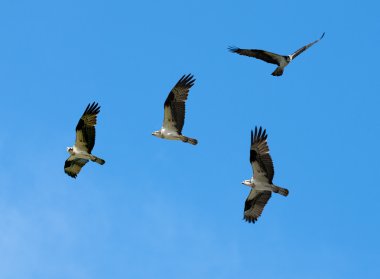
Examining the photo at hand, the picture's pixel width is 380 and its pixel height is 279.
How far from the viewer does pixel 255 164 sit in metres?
39.4

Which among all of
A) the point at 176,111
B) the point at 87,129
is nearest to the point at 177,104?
the point at 176,111

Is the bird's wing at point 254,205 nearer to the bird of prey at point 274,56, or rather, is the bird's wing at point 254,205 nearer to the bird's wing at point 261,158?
the bird's wing at point 261,158

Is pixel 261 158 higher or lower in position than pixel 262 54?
lower

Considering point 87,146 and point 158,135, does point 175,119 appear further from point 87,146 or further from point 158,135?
point 87,146

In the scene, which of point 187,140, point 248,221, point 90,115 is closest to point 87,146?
point 90,115

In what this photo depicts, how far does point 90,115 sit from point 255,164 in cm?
734

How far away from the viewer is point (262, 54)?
41969 mm

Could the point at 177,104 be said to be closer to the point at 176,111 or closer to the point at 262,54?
the point at 176,111

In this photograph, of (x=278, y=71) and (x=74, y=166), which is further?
(x=74, y=166)

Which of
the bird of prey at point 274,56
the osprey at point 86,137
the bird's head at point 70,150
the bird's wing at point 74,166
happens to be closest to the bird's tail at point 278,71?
the bird of prey at point 274,56

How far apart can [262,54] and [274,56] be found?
→ 562mm

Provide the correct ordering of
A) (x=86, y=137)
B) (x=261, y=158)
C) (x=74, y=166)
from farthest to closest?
(x=74, y=166)
(x=86, y=137)
(x=261, y=158)

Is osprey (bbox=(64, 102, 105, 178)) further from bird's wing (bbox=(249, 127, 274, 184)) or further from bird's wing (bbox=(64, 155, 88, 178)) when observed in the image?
bird's wing (bbox=(249, 127, 274, 184))

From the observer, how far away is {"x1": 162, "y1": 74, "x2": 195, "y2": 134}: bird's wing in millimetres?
41625
